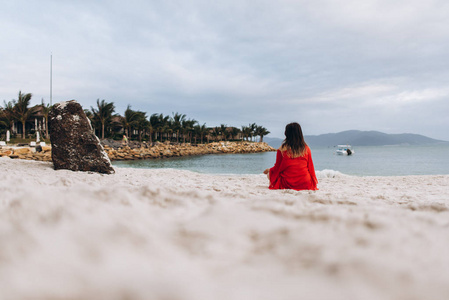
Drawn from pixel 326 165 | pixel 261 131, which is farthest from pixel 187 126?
pixel 326 165

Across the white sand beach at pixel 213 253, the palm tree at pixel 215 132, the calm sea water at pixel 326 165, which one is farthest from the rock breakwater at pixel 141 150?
the white sand beach at pixel 213 253

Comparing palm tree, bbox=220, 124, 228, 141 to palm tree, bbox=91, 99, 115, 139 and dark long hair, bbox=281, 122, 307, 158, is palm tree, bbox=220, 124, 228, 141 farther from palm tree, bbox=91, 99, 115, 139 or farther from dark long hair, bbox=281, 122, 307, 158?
dark long hair, bbox=281, 122, 307, 158

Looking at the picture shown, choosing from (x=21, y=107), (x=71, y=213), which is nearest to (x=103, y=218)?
(x=71, y=213)

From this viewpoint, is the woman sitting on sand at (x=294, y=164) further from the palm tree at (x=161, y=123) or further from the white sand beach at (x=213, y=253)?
→ the palm tree at (x=161, y=123)

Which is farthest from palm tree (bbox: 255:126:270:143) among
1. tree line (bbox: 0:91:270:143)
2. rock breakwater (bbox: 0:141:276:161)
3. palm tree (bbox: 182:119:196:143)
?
palm tree (bbox: 182:119:196:143)

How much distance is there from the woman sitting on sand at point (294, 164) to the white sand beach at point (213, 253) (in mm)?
3517

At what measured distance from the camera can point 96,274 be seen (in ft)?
1.87

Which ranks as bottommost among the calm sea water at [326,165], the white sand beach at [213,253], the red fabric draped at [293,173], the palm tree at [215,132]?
the calm sea water at [326,165]

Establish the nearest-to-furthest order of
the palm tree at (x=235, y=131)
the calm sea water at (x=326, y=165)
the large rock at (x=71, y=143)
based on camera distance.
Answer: the large rock at (x=71, y=143) → the calm sea water at (x=326, y=165) → the palm tree at (x=235, y=131)

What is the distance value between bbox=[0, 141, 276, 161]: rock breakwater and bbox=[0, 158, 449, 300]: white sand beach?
1719 centimetres

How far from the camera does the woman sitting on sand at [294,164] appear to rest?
4.52 metres

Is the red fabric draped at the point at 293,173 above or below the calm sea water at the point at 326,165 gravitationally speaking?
above

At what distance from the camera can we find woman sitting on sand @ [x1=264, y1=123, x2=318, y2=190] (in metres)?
4.52

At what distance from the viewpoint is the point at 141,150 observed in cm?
2953
